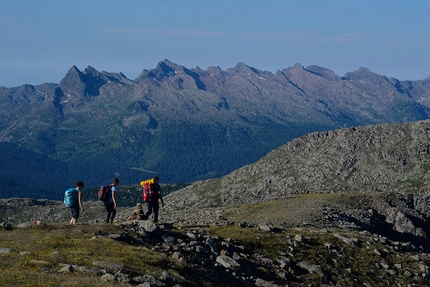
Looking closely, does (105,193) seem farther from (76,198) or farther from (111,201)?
(76,198)

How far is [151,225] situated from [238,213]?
139 feet

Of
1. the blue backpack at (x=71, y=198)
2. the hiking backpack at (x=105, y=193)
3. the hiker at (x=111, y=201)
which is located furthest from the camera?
the hiker at (x=111, y=201)

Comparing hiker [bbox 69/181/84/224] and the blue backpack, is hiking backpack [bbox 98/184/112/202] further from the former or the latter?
the blue backpack

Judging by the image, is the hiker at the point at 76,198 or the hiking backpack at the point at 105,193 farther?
the hiking backpack at the point at 105,193

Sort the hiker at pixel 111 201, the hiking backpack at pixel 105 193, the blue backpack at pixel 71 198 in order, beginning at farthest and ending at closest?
1. the hiker at pixel 111 201
2. the hiking backpack at pixel 105 193
3. the blue backpack at pixel 71 198

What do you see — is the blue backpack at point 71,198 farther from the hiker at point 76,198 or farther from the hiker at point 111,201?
the hiker at point 111,201

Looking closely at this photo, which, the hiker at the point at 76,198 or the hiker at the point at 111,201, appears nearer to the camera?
the hiker at the point at 76,198

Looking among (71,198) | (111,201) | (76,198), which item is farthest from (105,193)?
(71,198)

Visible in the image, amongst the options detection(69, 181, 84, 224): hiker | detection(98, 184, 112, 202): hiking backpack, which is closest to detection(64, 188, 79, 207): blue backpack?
detection(69, 181, 84, 224): hiker

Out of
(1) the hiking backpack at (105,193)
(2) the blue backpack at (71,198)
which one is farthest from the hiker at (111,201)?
(2) the blue backpack at (71,198)

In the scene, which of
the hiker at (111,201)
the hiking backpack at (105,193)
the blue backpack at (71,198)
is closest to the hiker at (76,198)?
the blue backpack at (71,198)

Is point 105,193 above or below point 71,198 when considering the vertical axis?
above

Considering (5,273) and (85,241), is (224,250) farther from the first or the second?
(5,273)

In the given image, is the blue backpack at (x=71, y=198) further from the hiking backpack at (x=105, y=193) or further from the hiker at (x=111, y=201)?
the hiker at (x=111, y=201)
